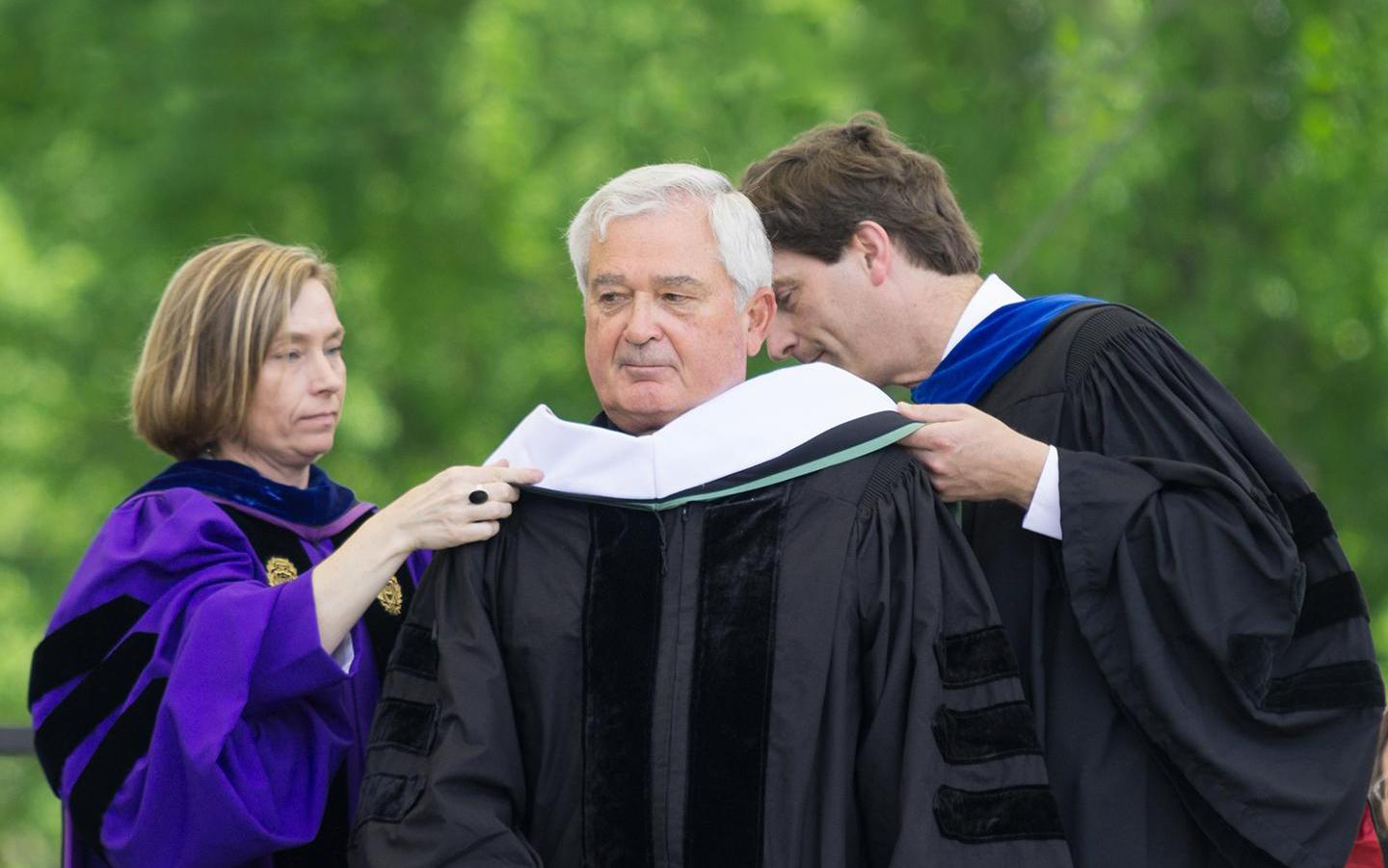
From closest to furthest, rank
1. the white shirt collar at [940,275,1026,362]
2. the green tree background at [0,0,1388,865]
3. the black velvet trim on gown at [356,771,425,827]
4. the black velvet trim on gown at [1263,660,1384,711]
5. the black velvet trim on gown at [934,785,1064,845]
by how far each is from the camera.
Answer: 1. the black velvet trim on gown at [934,785,1064,845]
2. the black velvet trim on gown at [356,771,425,827]
3. the black velvet trim on gown at [1263,660,1384,711]
4. the white shirt collar at [940,275,1026,362]
5. the green tree background at [0,0,1388,865]

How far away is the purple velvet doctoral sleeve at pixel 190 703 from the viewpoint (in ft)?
11.3

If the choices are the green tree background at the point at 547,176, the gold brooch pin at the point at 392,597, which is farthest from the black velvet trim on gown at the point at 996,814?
the green tree background at the point at 547,176

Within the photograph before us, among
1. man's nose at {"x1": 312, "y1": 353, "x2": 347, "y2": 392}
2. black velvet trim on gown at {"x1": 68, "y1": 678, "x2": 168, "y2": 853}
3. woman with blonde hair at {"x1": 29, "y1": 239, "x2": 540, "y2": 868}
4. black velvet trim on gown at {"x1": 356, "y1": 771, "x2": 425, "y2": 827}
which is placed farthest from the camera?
man's nose at {"x1": 312, "y1": 353, "x2": 347, "y2": 392}

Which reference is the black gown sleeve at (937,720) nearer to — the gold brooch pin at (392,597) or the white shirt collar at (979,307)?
the white shirt collar at (979,307)

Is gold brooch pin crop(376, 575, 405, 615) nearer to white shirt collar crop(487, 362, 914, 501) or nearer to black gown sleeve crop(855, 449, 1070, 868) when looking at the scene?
white shirt collar crop(487, 362, 914, 501)

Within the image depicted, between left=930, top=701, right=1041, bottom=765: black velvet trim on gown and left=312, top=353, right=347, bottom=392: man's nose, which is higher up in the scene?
left=312, top=353, right=347, bottom=392: man's nose

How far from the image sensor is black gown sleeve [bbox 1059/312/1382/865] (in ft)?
10.6

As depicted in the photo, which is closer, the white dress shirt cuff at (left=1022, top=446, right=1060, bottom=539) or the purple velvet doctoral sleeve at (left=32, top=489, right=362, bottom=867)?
the white dress shirt cuff at (left=1022, top=446, right=1060, bottom=539)

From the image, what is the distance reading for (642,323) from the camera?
314 centimetres

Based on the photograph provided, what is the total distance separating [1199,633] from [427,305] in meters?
8.11

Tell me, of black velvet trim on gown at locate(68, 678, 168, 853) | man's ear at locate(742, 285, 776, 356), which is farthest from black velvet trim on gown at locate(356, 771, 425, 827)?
man's ear at locate(742, 285, 776, 356)

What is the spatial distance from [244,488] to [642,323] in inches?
47.2

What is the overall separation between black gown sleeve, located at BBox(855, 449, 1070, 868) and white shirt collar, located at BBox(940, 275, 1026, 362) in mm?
776

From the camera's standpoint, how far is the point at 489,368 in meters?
10.8
